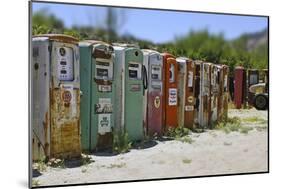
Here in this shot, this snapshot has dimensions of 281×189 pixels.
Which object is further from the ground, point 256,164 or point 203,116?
point 203,116

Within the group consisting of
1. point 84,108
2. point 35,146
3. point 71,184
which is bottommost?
point 71,184

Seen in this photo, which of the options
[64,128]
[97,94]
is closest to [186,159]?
[97,94]

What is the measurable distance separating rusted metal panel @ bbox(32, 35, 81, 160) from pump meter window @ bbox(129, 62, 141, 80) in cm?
52

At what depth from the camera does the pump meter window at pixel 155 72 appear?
516 cm

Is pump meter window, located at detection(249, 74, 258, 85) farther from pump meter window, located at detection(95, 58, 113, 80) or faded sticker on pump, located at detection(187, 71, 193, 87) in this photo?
pump meter window, located at detection(95, 58, 113, 80)

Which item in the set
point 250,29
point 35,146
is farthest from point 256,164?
point 35,146

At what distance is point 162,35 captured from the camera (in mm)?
5156

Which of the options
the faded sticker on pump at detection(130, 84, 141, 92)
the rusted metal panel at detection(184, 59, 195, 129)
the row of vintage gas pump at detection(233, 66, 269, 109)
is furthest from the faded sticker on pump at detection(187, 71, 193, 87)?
the faded sticker on pump at detection(130, 84, 141, 92)

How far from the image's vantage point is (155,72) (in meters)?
5.18

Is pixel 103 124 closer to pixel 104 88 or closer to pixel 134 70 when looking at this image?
pixel 104 88

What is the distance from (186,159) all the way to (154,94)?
0.68 meters
